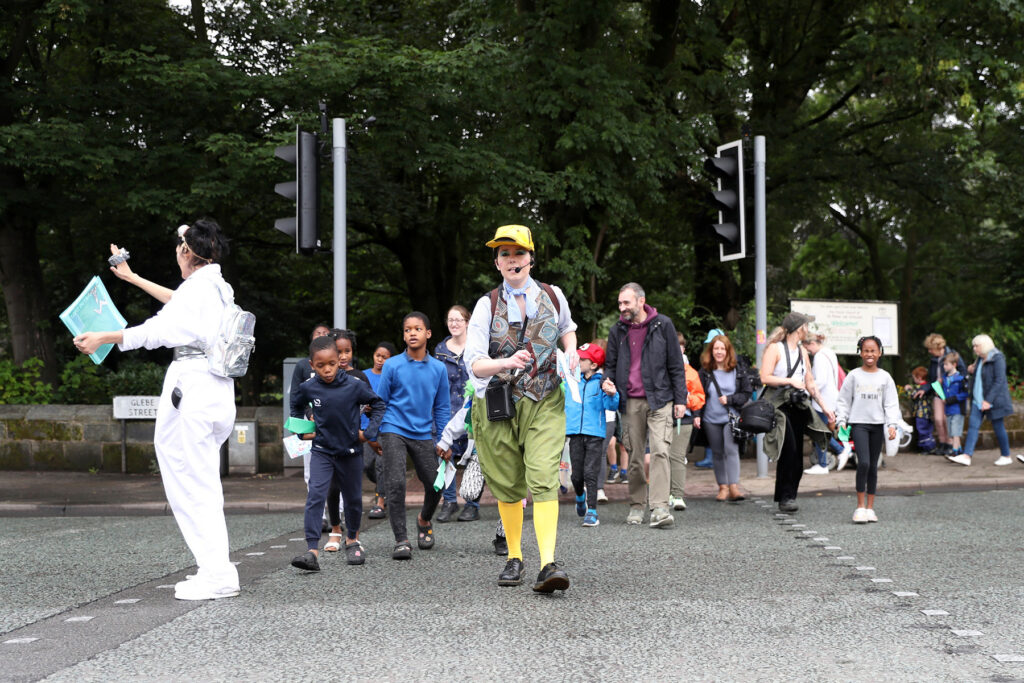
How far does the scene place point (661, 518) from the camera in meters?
8.85

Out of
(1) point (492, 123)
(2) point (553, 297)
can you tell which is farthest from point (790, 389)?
(1) point (492, 123)

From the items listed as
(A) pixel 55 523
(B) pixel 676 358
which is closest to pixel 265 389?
(A) pixel 55 523

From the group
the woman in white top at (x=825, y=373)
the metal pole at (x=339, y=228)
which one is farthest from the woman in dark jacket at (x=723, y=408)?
the metal pole at (x=339, y=228)

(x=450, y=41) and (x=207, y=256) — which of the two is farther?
(x=450, y=41)

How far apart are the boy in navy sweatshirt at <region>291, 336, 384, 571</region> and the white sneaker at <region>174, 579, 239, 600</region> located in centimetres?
101

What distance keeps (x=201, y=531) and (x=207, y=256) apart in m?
1.51

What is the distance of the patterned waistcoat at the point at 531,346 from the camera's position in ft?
20.1

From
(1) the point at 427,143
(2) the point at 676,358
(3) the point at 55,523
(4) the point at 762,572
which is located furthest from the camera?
(1) the point at 427,143

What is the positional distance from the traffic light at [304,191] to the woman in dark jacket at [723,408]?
13.6 ft

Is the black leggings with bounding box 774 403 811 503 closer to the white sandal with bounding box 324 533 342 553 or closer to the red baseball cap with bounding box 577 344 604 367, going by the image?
the red baseball cap with bounding box 577 344 604 367

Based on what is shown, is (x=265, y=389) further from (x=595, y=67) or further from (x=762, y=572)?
(x=762, y=572)

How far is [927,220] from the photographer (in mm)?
22453

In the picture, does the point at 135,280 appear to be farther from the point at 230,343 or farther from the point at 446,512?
the point at 446,512

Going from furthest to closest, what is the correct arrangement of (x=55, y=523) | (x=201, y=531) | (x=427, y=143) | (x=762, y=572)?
(x=427, y=143) < (x=55, y=523) < (x=762, y=572) < (x=201, y=531)
